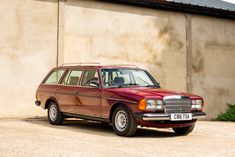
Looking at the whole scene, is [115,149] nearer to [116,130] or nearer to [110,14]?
[116,130]

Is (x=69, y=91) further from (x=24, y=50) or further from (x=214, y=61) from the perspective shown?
(x=214, y=61)

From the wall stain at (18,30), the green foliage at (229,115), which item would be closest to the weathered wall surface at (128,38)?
the wall stain at (18,30)

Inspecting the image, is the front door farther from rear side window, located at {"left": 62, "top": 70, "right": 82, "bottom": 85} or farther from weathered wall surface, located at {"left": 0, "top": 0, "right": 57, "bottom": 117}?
Result: weathered wall surface, located at {"left": 0, "top": 0, "right": 57, "bottom": 117}

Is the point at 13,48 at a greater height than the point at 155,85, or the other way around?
the point at 13,48

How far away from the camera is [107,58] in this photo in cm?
1549

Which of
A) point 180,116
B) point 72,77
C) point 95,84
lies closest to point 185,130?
point 180,116

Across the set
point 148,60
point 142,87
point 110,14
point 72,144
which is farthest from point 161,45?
point 72,144

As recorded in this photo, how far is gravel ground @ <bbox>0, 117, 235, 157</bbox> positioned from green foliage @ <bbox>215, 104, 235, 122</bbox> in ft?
23.7

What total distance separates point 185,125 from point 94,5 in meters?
7.15

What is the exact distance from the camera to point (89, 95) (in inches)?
409

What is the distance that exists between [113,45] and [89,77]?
5.02 meters

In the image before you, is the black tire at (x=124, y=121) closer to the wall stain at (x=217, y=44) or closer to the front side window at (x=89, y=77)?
the front side window at (x=89, y=77)

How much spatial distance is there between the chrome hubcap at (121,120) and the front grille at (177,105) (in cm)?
91

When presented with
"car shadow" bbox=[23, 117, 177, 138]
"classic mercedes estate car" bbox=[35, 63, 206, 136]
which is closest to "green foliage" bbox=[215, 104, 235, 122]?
"car shadow" bbox=[23, 117, 177, 138]
